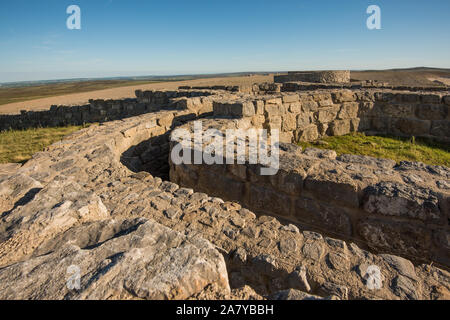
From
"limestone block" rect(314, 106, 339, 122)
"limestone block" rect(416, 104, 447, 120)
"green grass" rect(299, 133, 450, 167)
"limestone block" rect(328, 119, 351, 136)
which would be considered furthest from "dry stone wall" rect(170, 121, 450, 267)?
"limestone block" rect(416, 104, 447, 120)

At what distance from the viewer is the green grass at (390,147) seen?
583cm

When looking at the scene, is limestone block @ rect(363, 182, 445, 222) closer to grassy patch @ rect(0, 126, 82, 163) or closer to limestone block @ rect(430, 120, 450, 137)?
limestone block @ rect(430, 120, 450, 137)

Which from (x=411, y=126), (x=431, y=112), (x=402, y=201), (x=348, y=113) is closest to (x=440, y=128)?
(x=431, y=112)

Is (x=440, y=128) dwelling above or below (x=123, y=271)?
above

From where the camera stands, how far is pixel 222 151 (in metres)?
3.91

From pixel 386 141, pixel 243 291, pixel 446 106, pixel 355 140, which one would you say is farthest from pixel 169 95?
pixel 243 291

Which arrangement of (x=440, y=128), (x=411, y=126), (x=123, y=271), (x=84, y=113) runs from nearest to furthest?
(x=123, y=271)
(x=440, y=128)
(x=411, y=126)
(x=84, y=113)

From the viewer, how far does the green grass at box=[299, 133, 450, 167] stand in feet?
19.1

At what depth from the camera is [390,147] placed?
6.49 metres

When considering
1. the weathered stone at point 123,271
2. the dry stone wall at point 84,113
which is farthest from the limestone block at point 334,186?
the dry stone wall at point 84,113

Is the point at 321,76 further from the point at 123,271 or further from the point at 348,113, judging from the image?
the point at 123,271

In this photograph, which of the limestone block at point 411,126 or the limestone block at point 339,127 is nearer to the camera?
the limestone block at point 411,126

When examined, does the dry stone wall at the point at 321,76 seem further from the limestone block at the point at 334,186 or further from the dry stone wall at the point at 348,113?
the limestone block at the point at 334,186
